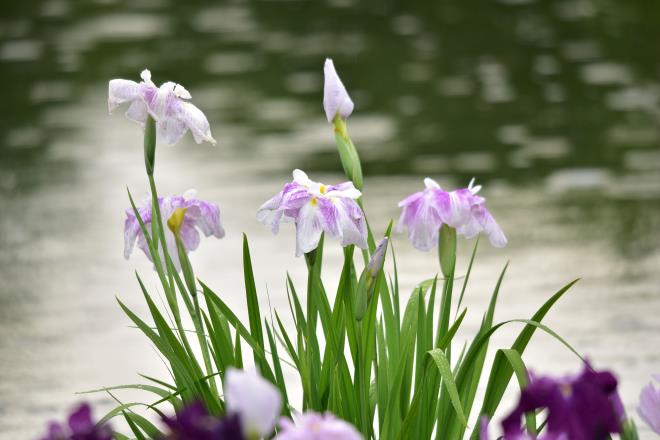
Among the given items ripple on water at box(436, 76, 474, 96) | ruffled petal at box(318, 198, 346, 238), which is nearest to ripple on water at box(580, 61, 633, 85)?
ripple on water at box(436, 76, 474, 96)

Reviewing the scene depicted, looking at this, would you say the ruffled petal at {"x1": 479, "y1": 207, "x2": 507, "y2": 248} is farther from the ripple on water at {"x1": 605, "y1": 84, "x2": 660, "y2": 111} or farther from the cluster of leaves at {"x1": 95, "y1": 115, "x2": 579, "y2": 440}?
the ripple on water at {"x1": 605, "y1": 84, "x2": 660, "y2": 111}

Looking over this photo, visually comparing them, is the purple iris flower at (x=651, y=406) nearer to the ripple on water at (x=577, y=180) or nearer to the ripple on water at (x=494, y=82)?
the ripple on water at (x=577, y=180)

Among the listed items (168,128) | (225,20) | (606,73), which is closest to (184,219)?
(168,128)

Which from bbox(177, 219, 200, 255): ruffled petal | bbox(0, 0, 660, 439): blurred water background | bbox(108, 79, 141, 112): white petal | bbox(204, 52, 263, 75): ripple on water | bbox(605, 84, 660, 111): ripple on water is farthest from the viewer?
bbox(204, 52, 263, 75): ripple on water

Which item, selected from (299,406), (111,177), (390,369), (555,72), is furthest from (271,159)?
(390,369)

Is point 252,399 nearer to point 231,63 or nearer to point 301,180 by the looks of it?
point 301,180

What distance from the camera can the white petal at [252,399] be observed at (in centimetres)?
136

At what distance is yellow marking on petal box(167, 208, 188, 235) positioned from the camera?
8.73 feet

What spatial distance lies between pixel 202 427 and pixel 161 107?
1.18 m

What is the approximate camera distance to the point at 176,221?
266 centimetres

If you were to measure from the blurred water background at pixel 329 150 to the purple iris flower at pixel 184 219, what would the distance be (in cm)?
Result: 106

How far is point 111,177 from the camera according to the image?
24.5 ft

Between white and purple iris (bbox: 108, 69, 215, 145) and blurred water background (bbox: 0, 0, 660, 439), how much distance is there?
1295 millimetres

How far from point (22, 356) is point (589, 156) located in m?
3.48
